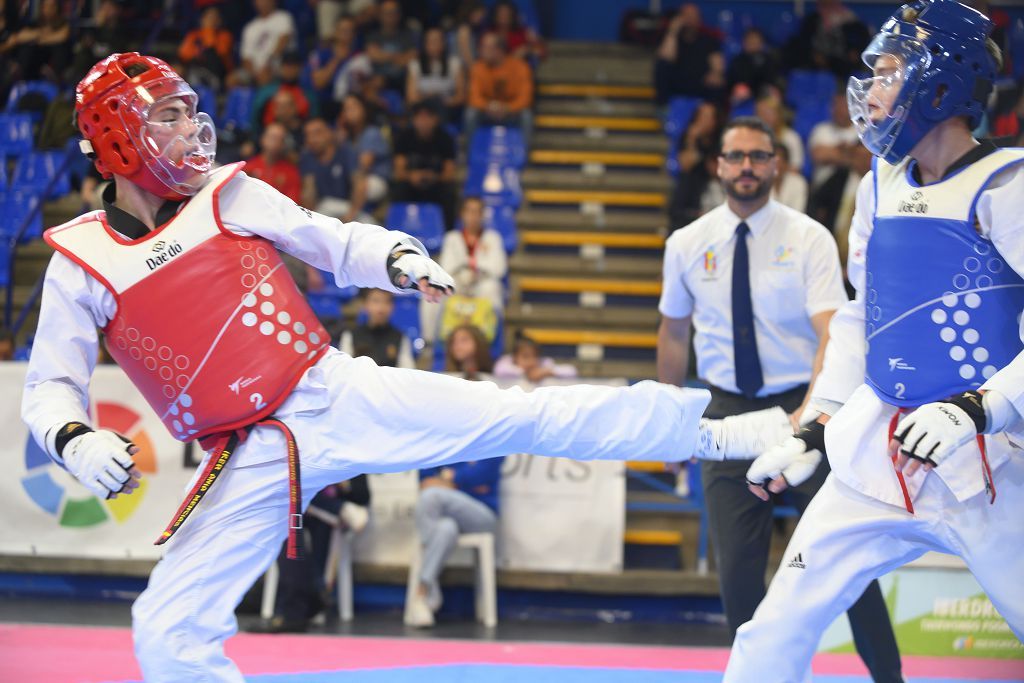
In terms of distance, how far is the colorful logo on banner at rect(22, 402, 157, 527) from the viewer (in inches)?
277

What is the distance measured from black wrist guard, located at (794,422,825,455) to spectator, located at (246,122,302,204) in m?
7.11

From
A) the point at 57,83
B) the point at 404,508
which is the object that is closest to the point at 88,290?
the point at 404,508

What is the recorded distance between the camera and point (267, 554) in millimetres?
3332

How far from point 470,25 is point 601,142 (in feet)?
6.72

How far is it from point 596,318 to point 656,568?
3.05 meters

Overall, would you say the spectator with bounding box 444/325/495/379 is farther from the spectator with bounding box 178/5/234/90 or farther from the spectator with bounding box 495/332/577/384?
the spectator with bounding box 178/5/234/90

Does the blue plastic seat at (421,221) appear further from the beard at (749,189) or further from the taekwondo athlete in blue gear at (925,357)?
the taekwondo athlete in blue gear at (925,357)

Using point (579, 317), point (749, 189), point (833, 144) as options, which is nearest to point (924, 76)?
point (749, 189)

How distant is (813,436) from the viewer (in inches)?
134

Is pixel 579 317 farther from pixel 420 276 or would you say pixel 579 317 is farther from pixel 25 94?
pixel 420 276

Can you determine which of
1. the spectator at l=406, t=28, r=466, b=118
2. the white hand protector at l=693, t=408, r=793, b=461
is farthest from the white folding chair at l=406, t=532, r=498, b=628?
the spectator at l=406, t=28, r=466, b=118

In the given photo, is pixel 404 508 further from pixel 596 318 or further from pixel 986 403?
pixel 986 403

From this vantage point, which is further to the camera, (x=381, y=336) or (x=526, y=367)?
(x=381, y=336)

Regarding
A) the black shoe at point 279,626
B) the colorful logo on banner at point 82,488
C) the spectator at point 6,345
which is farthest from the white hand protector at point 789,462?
the spectator at point 6,345
